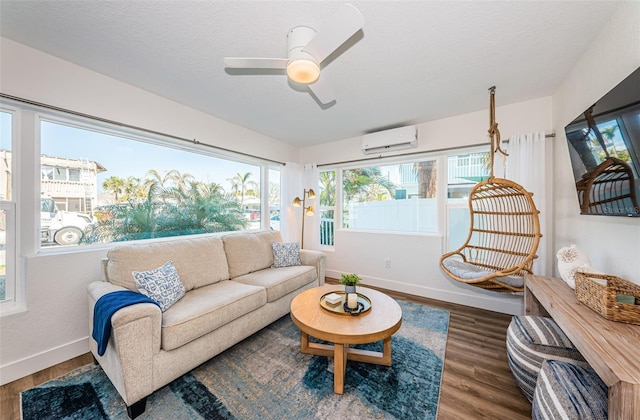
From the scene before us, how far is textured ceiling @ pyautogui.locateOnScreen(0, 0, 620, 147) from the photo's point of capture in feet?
4.61

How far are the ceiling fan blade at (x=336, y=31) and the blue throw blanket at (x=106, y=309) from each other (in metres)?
1.89

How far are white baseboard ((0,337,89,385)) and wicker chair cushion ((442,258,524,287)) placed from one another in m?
3.49

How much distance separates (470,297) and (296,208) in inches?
115

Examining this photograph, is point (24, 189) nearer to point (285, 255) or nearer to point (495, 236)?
point (285, 255)

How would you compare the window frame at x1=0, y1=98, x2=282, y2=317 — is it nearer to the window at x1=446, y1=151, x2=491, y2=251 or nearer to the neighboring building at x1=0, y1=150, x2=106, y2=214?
the neighboring building at x1=0, y1=150, x2=106, y2=214

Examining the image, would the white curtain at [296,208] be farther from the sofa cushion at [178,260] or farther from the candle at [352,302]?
the candle at [352,302]

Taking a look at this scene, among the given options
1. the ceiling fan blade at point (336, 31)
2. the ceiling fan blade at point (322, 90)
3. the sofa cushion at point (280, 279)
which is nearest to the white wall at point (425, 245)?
the sofa cushion at point (280, 279)

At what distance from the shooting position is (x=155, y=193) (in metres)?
2.62

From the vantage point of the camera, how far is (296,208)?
4.26m

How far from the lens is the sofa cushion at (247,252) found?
8.88ft

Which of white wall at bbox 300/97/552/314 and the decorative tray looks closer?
the decorative tray

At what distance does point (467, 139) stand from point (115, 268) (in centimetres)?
392

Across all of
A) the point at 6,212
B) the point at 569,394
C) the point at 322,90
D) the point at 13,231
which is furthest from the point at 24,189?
the point at 569,394

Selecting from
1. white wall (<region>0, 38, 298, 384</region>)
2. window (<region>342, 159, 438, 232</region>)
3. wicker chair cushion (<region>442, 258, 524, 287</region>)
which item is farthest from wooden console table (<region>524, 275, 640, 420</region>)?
white wall (<region>0, 38, 298, 384</region>)
